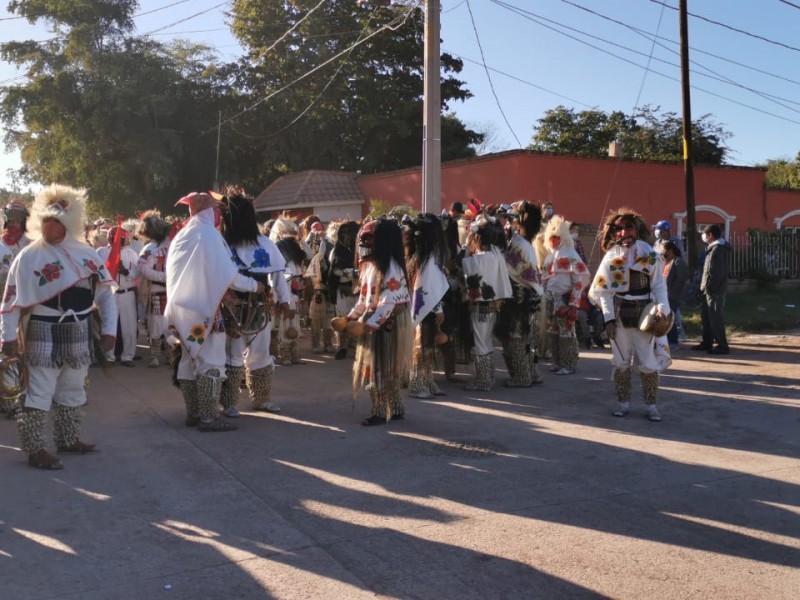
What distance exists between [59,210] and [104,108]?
27.3m

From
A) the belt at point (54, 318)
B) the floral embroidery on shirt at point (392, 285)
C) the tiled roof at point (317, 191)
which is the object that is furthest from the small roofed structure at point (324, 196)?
the belt at point (54, 318)

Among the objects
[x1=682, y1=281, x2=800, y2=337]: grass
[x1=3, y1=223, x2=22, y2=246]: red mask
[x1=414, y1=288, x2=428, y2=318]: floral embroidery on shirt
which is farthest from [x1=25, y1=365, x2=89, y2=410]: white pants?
[x1=682, y1=281, x2=800, y2=337]: grass

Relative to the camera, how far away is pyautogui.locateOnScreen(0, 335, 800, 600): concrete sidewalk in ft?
13.7

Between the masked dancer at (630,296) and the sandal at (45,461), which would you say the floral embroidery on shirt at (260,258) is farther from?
the masked dancer at (630,296)

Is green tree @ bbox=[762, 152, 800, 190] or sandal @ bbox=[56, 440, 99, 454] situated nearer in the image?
sandal @ bbox=[56, 440, 99, 454]

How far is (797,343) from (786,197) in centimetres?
1661

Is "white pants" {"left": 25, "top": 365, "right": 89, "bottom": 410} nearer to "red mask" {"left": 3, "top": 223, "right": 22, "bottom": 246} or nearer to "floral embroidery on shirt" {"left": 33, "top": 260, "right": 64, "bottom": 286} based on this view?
"floral embroidery on shirt" {"left": 33, "top": 260, "right": 64, "bottom": 286}

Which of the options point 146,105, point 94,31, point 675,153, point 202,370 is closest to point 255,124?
point 146,105

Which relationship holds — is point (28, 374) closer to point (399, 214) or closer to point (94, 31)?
point (399, 214)

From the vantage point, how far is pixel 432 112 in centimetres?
1304

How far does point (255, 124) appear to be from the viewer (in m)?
34.9

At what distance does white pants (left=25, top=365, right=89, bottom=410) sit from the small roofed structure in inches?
844

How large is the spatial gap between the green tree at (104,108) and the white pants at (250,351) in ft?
84.9

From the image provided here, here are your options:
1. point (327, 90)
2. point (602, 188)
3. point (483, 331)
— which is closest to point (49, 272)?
point (483, 331)
